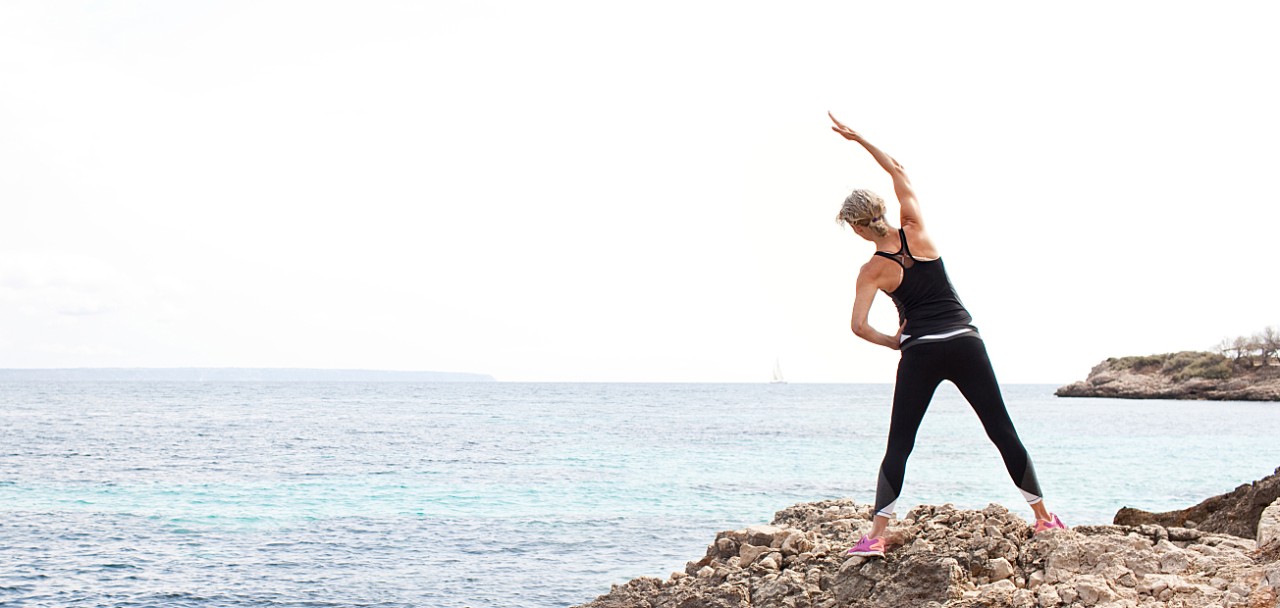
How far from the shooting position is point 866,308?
5.64m

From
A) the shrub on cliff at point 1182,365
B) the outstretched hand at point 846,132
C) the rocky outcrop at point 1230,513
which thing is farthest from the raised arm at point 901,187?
the shrub on cliff at point 1182,365

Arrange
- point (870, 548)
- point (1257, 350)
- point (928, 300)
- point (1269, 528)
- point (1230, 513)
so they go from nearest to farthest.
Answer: point (1269, 528)
point (928, 300)
point (870, 548)
point (1230, 513)
point (1257, 350)

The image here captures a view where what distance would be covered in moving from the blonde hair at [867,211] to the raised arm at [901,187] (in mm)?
141

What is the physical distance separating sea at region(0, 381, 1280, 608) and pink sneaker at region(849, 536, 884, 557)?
682 cm

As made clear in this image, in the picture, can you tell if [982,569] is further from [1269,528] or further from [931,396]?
[1269,528]

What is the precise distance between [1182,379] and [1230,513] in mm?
98430

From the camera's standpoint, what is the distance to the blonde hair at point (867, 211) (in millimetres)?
5543

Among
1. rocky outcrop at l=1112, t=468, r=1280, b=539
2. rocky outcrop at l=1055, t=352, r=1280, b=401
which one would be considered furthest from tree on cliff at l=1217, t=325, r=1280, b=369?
rocky outcrop at l=1112, t=468, r=1280, b=539

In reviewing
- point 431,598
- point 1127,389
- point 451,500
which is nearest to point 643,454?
point 451,500

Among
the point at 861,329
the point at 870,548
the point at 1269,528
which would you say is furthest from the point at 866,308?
the point at 1269,528

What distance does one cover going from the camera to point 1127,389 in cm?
9975

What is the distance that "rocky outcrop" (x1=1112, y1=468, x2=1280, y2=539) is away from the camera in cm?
674

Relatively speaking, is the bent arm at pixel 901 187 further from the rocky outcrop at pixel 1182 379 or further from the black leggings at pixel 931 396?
the rocky outcrop at pixel 1182 379

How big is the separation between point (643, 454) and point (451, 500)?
1244 cm
